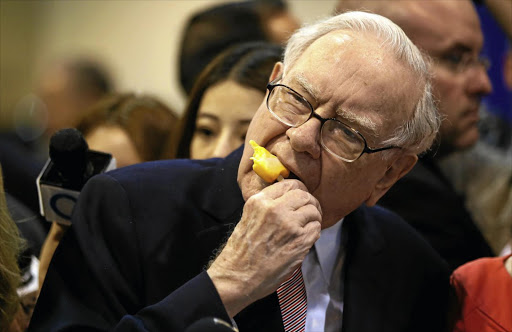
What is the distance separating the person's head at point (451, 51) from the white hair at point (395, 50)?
0.70 meters

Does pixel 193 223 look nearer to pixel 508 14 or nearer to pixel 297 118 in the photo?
pixel 297 118

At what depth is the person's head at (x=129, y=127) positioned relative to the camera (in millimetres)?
2867

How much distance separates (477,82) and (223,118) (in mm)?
1140

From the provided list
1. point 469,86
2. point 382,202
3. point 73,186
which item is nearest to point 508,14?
point 469,86

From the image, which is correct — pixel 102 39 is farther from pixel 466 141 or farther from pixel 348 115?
pixel 348 115

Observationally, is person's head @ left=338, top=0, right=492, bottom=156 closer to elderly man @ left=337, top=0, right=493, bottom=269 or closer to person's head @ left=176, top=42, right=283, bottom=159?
elderly man @ left=337, top=0, right=493, bottom=269

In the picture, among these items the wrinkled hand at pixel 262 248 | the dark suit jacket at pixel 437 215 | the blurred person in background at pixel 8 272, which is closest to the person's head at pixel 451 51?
the dark suit jacket at pixel 437 215

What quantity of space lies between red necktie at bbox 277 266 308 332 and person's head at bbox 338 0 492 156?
1.11 metres

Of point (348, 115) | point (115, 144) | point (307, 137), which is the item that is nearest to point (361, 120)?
point (348, 115)

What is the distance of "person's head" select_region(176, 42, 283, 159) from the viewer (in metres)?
2.60

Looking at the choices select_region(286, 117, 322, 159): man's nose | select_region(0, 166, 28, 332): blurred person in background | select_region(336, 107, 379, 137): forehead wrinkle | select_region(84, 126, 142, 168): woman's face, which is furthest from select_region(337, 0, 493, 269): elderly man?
select_region(0, 166, 28, 332): blurred person in background

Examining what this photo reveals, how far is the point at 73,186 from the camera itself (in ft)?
6.67

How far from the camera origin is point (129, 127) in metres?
2.96

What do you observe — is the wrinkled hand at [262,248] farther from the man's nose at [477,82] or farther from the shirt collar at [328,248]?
the man's nose at [477,82]
